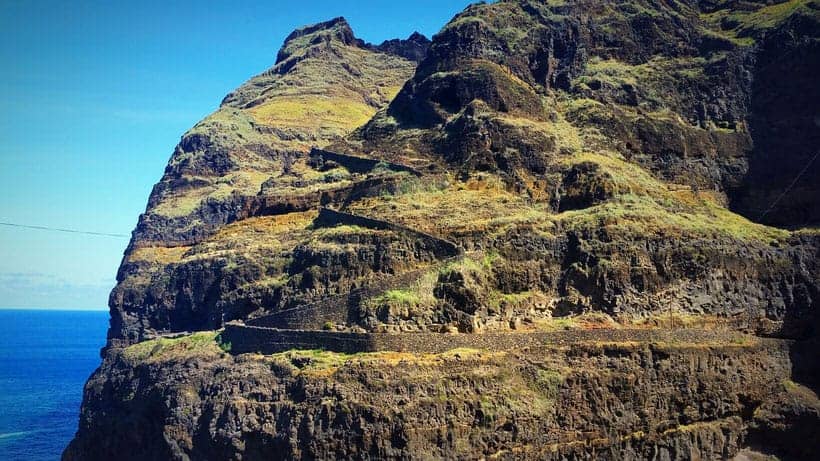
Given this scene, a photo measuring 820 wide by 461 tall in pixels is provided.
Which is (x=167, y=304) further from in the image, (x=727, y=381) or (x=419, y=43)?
(x=419, y=43)

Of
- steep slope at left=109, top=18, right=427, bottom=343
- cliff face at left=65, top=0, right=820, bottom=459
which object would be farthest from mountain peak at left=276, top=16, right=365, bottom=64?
cliff face at left=65, top=0, right=820, bottom=459

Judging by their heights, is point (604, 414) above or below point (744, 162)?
below

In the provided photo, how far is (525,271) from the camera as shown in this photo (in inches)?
2454

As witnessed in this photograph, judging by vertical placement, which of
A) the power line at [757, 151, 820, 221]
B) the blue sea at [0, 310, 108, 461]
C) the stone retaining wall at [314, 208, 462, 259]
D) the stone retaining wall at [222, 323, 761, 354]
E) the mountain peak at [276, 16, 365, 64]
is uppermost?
the mountain peak at [276, 16, 365, 64]

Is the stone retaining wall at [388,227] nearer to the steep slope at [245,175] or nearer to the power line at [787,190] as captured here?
the steep slope at [245,175]

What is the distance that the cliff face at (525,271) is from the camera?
55.3 m

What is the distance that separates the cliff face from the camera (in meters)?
55.3

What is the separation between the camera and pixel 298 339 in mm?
58594

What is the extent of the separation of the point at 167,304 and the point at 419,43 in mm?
81870

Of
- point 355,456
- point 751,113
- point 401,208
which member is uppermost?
point 751,113

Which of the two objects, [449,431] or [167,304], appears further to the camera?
[167,304]

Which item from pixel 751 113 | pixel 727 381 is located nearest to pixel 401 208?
pixel 727 381

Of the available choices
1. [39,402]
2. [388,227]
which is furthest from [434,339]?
[39,402]

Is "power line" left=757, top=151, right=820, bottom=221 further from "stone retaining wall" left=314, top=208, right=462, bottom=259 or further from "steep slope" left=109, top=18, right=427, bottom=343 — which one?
"steep slope" left=109, top=18, right=427, bottom=343
